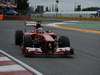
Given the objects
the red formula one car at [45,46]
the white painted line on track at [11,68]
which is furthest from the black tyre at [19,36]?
the white painted line on track at [11,68]

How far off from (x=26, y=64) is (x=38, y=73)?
4.57 feet

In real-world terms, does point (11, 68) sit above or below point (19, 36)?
below

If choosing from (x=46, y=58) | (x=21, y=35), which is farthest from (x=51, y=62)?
(x=21, y=35)

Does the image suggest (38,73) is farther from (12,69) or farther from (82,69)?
(82,69)

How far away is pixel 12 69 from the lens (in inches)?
321

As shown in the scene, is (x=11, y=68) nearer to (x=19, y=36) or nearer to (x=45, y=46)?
(x=45, y=46)

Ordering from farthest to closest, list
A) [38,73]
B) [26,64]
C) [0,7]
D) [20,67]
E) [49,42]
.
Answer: [0,7] < [49,42] < [26,64] < [20,67] < [38,73]

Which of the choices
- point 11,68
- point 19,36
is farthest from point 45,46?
point 19,36

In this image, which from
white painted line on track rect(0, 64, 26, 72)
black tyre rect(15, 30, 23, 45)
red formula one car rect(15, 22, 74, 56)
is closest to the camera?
white painted line on track rect(0, 64, 26, 72)

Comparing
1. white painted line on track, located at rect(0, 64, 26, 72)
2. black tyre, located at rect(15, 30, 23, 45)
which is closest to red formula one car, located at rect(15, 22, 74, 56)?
white painted line on track, located at rect(0, 64, 26, 72)

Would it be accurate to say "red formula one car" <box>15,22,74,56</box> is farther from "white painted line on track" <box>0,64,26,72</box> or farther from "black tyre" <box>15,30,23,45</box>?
"black tyre" <box>15,30,23,45</box>

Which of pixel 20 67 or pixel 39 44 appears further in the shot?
pixel 39 44

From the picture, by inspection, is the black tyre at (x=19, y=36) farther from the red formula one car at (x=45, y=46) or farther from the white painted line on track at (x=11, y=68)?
the white painted line on track at (x=11, y=68)

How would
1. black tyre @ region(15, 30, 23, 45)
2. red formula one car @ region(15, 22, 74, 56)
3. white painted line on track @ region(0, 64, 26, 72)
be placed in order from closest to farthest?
1. white painted line on track @ region(0, 64, 26, 72)
2. red formula one car @ region(15, 22, 74, 56)
3. black tyre @ region(15, 30, 23, 45)
